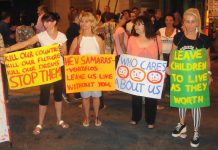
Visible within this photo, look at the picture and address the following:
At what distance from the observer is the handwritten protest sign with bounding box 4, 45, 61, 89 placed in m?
5.55

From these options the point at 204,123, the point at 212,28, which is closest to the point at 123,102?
the point at 204,123

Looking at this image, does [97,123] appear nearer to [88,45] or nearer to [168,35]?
[88,45]

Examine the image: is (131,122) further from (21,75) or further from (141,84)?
(21,75)

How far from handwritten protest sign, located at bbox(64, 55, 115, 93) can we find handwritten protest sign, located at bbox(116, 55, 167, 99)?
8.3 inches

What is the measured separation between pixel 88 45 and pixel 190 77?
1.60 meters

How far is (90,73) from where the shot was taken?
6027 mm

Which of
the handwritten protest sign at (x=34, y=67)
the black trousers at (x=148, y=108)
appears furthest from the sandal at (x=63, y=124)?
the black trousers at (x=148, y=108)

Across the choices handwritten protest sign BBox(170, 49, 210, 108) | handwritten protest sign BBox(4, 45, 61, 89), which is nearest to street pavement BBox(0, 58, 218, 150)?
handwritten protest sign BBox(170, 49, 210, 108)

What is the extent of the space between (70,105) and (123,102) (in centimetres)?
103

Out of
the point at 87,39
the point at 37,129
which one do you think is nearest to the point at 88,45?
the point at 87,39

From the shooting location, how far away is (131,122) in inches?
249

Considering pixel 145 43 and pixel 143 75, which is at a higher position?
pixel 145 43

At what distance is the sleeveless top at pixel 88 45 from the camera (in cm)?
589

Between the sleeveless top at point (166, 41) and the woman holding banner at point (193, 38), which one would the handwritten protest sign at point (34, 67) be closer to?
the woman holding banner at point (193, 38)
